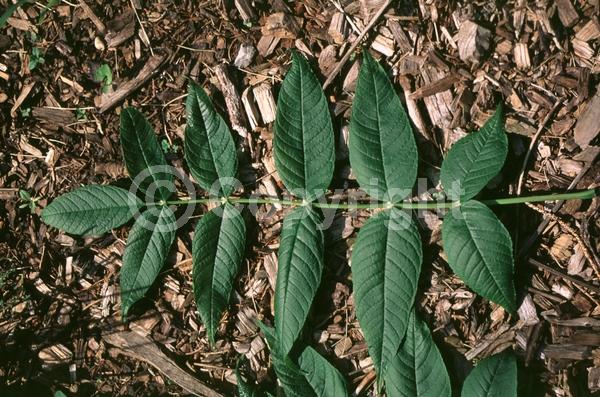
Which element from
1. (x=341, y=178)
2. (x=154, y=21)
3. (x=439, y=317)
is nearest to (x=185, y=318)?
(x=341, y=178)

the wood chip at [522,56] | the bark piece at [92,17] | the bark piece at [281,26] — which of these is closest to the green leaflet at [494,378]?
the wood chip at [522,56]

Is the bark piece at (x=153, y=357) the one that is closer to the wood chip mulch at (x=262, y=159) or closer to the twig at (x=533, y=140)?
the wood chip mulch at (x=262, y=159)

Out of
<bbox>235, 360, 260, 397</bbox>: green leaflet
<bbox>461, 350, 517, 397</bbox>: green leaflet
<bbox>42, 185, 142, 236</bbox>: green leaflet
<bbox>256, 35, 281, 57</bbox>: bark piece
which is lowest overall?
<bbox>235, 360, 260, 397</bbox>: green leaflet

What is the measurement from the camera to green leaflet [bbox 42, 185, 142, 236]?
2.24 meters

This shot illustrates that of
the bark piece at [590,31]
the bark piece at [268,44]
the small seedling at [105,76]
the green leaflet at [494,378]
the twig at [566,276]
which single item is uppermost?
the bark piece at [590,31]

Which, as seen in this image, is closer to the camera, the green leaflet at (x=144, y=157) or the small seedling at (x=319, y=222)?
the small seedling at (x=319, y=222)

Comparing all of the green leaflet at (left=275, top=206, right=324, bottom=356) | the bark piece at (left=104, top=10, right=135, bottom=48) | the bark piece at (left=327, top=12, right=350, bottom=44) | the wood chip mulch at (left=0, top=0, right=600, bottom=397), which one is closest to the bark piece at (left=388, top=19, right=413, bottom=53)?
the wood chip mulch at (left=0, top=0, right=600, bottom=397)

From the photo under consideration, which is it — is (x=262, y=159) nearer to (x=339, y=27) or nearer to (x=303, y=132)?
(x=303, y=132)

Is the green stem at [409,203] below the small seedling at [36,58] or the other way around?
below

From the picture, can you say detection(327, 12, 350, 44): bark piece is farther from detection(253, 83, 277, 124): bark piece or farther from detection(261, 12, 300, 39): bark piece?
detection(253, 83, 277, 124): bark piece

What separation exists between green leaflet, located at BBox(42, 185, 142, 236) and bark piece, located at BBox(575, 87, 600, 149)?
163 centimetres

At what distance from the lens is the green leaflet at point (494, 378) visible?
207 centimetres

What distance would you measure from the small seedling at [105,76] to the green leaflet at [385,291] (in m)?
1.20

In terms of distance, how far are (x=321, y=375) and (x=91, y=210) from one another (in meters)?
1.06
